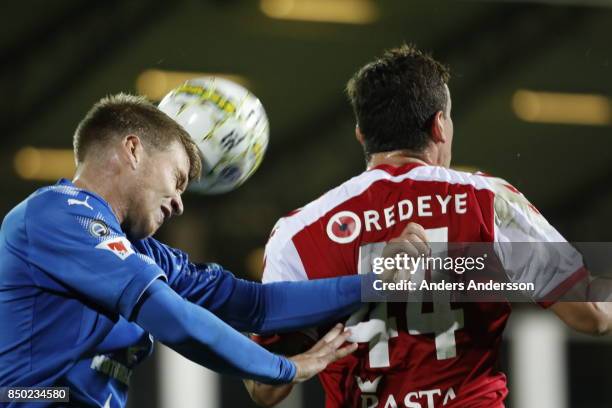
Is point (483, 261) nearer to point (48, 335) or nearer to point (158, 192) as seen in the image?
Result: point (158, 192)

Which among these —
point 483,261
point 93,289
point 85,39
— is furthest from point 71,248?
point 85,39

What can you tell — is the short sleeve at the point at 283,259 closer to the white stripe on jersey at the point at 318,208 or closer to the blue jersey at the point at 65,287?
the white stripe on jersey at the point at 318,208

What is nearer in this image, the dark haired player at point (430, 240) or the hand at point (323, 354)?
the hand at point (323, 354)

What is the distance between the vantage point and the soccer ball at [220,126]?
3.33 m

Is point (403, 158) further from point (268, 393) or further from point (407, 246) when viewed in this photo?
point (268, 393)

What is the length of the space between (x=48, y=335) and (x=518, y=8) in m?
9.09

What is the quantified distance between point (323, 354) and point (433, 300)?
350 mm

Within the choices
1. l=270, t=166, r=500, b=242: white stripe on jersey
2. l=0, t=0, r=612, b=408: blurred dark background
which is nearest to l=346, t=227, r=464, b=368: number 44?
l=270, t=166, r=500, b=242: white stripe on jersey

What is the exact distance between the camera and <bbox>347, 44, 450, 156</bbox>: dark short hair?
3.18 m

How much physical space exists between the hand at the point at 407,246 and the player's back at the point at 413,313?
0.03 m

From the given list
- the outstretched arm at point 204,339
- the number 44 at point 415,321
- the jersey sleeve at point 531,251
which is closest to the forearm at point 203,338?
the outstretched arm at point 204,339

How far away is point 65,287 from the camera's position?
9.09ft

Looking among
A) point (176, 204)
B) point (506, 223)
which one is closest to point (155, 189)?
point (176, 204)

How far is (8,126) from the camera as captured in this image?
10195 millimetres
